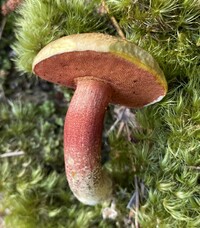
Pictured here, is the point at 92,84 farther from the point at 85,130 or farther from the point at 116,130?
the point at 116,130

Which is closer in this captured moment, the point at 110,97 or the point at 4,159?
the point at 110,97

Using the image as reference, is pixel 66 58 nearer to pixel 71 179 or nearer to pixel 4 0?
pixel 71 179

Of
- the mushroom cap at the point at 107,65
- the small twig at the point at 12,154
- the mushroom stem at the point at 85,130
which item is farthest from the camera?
the small twig at the point at 12,154

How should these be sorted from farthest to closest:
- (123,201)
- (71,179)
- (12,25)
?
(12,25) < (123,201) < (71,179)

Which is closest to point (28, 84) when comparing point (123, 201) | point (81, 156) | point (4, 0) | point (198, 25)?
point (4, 0)

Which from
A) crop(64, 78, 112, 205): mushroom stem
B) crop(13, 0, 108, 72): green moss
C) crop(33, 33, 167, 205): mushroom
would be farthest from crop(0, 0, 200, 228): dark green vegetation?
crop(64, 78, 112, 205): mushroom stem

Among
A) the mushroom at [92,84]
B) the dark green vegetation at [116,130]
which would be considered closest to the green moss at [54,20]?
the dark green vegetation at [116,130]

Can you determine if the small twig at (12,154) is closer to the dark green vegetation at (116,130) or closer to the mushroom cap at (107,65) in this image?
the dark green vegetation at (116,130)

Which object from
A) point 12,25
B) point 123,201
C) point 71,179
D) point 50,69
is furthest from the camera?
point 12,25
